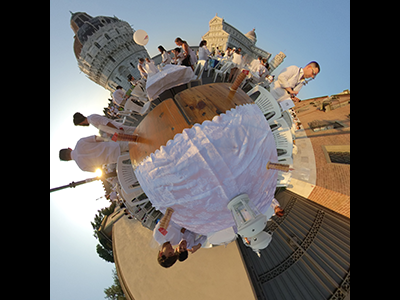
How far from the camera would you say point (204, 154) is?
71.2 inches

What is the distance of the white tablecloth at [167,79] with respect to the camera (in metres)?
2.31

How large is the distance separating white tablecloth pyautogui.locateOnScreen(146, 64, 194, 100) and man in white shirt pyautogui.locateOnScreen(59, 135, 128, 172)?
151cm

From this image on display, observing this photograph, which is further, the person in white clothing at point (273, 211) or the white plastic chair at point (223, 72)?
the white plastic chair at point (223, 72)

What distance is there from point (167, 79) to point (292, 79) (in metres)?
3.25

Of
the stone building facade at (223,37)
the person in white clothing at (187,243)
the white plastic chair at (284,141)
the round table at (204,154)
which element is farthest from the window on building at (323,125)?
the stone building facade at (223,37)

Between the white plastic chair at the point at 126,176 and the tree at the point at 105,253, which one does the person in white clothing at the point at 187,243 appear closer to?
the white plastic chair at the point at 126,176

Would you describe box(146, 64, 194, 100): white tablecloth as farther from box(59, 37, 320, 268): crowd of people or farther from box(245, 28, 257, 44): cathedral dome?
box(245, 28, 257, 44): cathedral dome

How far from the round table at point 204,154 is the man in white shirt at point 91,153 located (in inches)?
39.2

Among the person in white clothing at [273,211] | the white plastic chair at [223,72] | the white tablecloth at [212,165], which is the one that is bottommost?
the person in white clothing at [273,211]

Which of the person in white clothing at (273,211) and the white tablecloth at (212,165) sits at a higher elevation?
the white tablecloth at (212,165)

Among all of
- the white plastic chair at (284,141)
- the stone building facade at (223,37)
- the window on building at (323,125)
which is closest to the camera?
the white plastic chair at (284,141)

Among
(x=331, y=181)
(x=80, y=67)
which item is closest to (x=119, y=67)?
(x=80, y=67)

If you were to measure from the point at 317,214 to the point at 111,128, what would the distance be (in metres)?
5.94

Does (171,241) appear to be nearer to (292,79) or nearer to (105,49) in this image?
(292,79)
